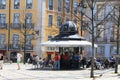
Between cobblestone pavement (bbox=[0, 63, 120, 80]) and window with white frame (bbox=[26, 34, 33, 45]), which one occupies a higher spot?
window with white frame (bbox=[26, 34, 33, 45])

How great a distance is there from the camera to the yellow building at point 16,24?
233ft

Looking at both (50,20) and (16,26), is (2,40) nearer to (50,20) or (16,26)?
(16,26)

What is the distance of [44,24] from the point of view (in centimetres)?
7188

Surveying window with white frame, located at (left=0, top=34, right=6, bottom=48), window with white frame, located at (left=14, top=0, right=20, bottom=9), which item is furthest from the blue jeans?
window with white frame, located at (left=14, top=0, right=20, bottom=9)

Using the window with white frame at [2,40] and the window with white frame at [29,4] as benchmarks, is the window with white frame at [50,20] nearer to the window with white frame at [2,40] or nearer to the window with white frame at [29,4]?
the window with white frame at [29,4]

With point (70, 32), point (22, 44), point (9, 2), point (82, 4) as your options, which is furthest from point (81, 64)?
point (9, 2)

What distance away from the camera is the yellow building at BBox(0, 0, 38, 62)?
71.1m

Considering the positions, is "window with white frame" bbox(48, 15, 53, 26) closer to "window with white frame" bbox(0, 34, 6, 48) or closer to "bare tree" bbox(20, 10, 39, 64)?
"bare tree" bbox(20, 10, 39, 64)

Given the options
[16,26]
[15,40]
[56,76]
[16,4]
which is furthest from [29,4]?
[56,76]

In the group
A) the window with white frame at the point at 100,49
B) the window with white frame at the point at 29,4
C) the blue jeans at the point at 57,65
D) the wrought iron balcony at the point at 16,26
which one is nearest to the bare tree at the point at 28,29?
the wrought iron balcony at the point at 16,26

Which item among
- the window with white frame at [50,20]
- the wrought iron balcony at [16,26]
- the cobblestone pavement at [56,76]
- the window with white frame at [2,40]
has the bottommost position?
the cobblestone pavement at [56,76]

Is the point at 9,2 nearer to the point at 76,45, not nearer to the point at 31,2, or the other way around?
the point at 31,2

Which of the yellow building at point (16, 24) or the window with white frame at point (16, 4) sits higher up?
Result: the window with white frame at point (16, 4)

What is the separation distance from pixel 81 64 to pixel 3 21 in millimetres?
32899
